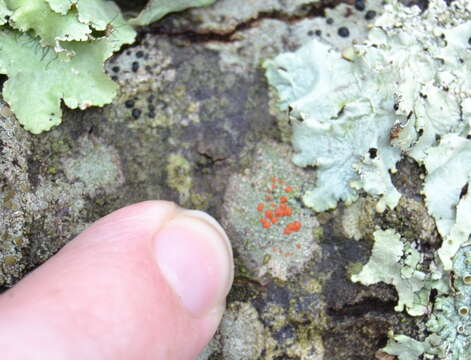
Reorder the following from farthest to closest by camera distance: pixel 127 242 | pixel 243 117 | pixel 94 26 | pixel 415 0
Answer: pixel 415 0 < pixel 243 117 < pixel 94 26 < pixel 127 242

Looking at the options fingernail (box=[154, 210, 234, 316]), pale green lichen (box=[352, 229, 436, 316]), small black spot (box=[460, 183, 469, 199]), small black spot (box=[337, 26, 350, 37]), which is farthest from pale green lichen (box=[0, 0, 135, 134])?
small black spot (box=[460, 183, 469, 199])

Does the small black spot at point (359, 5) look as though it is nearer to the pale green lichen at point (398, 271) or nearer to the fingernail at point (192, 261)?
the pale green lichen at point (398, 271)

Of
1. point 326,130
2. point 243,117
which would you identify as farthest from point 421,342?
point 243,117

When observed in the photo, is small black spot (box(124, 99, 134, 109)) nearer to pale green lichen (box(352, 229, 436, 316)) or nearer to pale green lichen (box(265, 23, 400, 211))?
pale green lichen (box(265, 23, 400, 211))

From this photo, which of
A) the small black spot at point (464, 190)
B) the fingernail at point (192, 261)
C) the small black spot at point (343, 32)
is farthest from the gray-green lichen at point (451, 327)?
the small black spot at point (343, 32)

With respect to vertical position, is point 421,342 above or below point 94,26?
below

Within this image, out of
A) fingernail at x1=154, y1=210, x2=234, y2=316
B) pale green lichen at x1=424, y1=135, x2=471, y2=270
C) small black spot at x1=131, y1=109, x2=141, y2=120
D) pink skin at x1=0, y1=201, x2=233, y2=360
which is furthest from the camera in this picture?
small black spot at x1=131, y1=109, x2=141, y2=120

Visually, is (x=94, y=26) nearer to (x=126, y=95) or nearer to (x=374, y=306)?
(x=126, y=95)
